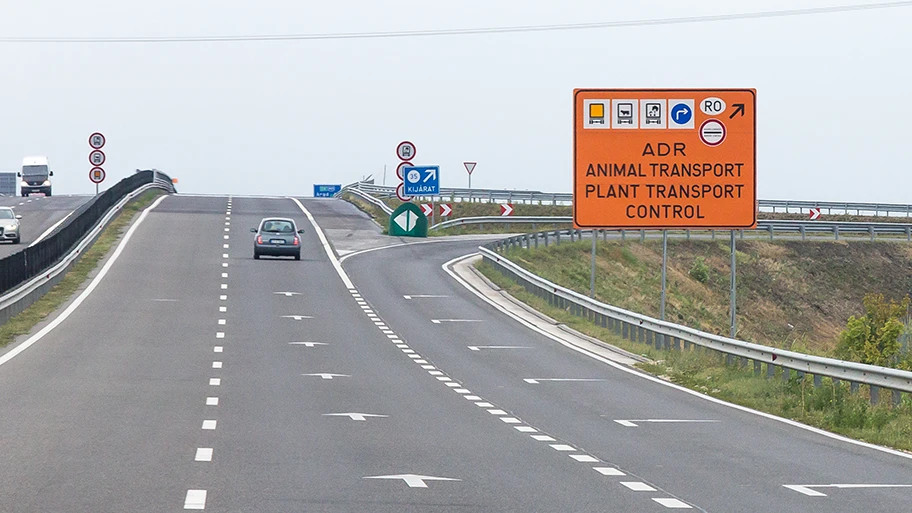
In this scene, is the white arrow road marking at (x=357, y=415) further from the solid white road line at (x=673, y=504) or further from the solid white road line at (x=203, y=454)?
the solid white road line at (x=673, y=504)

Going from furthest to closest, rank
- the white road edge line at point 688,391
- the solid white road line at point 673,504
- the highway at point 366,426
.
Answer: the white road edge line at point 688,391
the highway at point 366,426
the solid white road line at point 673,504

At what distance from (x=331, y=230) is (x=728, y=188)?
3327 cm

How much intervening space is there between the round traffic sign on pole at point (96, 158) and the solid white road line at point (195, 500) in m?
44.1

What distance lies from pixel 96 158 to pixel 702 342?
3355 centimetres

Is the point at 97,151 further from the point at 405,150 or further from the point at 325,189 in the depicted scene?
the point at 325,189

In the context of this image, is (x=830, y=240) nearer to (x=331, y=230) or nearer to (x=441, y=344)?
(x=331, y=230)

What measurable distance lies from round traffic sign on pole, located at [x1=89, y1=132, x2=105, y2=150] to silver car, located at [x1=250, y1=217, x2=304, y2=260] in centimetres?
856

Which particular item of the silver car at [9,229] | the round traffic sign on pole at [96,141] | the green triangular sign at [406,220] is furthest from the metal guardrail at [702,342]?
the silver car at [9,229]

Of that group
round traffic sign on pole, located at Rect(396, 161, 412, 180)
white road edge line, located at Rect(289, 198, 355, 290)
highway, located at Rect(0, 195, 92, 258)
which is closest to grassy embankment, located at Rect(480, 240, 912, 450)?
white road edge line, located at Rect(289, 198, 355, 290)

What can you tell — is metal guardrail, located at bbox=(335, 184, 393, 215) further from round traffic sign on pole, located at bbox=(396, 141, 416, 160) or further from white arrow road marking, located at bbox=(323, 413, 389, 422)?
white arrow road marking, located at bbox=(323, 413, 389, 422)

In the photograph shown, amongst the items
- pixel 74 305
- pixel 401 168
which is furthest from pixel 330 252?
pixel 74 305

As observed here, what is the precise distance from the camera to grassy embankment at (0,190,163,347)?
27.6 meters

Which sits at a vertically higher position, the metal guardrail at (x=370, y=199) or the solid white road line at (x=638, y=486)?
the metal guardrail at (x=370, y=199)

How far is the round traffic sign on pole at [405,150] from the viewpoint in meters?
54.8
